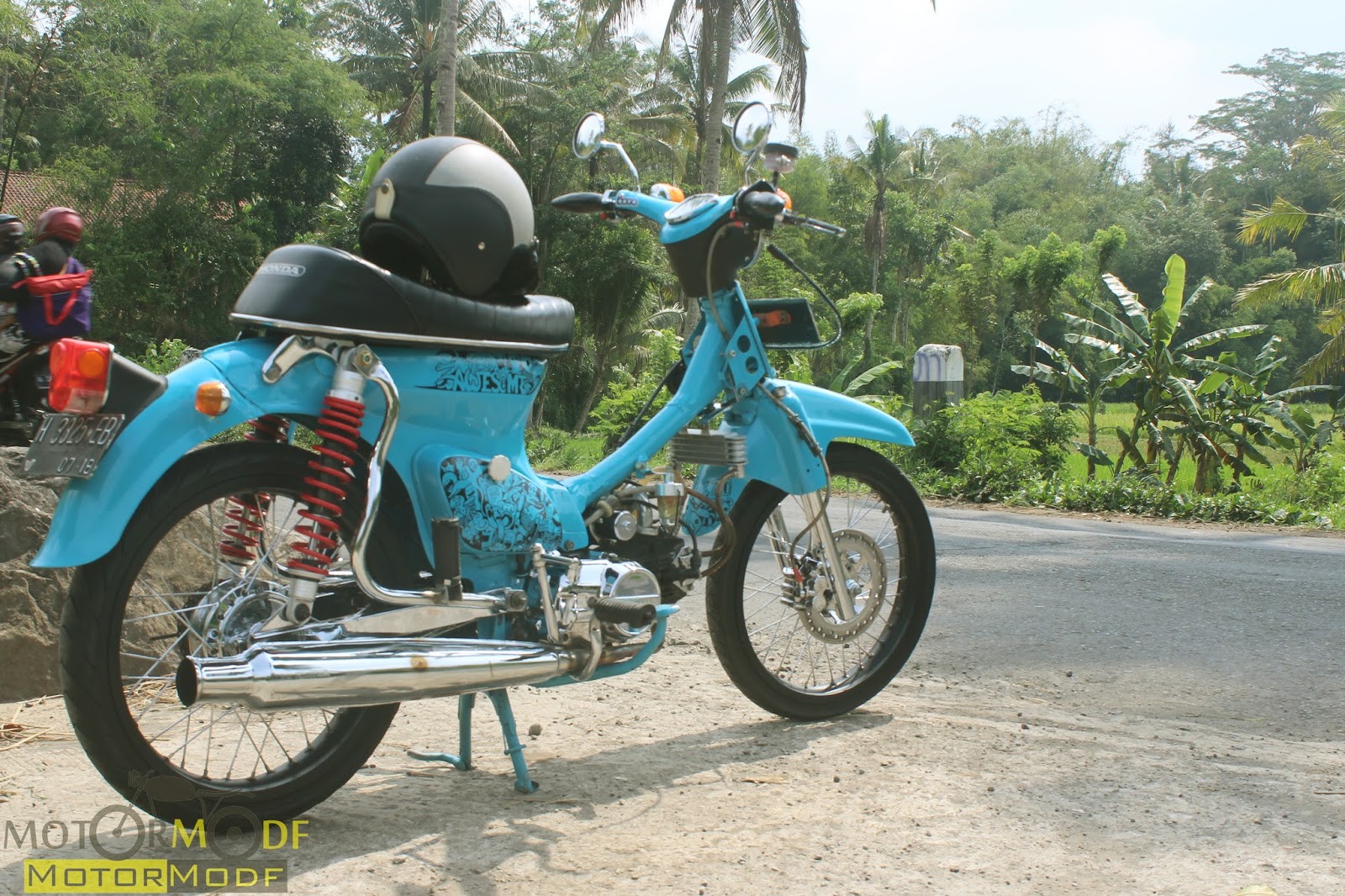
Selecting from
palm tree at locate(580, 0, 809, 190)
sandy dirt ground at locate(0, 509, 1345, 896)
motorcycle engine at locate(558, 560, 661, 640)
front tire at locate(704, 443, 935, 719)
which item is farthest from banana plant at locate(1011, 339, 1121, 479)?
motorcycle engine at locate(558, 560, 661, 640)

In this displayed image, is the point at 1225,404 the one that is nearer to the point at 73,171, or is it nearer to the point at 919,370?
the point at 919,370

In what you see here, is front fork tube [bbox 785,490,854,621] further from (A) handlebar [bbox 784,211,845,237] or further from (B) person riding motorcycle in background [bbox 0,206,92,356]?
(B) person riding motorcycle in background [bbox 0,206,92,356]

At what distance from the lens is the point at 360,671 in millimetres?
2785

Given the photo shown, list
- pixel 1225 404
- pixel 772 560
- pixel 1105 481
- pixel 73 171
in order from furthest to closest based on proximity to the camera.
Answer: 1. pixel 73 171
2. pixel 1225 404
3. pixel 1105 481
4. pixel 772 560

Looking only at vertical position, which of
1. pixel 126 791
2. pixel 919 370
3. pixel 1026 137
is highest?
pixel 1026 137

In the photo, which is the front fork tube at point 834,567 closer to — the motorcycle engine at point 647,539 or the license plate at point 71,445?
the motorcycle engine at point 647,539

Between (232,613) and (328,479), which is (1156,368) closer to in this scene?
(328,479)

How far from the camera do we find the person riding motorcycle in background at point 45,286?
7371 millimetres

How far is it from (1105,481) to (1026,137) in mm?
78065

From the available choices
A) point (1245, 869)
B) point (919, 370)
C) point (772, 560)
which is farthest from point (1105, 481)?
point (1245, 869)

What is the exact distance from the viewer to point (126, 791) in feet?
8.96

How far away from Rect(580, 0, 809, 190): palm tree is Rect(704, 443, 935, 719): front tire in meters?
18.4

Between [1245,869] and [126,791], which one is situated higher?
[126,791]

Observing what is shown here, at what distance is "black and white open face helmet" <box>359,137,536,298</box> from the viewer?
10.5 ft
